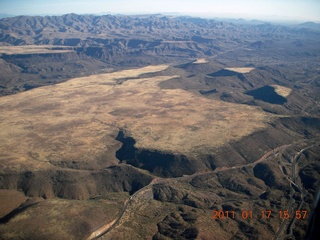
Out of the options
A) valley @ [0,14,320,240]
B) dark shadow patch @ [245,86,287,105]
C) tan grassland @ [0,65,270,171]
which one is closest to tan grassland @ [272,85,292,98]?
dark shadow patch @ [245,86,287,105]

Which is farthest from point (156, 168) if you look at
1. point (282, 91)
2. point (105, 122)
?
point (282, 91)

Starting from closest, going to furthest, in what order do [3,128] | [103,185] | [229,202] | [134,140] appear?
[229,202] → [103,185] → [134,140] → [3,128]

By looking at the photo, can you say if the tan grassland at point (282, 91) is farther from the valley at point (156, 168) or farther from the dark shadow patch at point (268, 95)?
the valley at point (156, 168)

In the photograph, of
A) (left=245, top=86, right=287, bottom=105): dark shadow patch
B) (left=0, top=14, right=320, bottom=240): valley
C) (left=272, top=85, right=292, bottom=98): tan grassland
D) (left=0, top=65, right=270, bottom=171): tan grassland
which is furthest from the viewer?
(left=272, top=85, right=292, bottom=98): tan grassland

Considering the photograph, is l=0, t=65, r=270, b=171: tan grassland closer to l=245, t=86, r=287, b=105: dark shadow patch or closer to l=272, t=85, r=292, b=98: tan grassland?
l=245, t=86, r=287, b=105: dark shadow patch

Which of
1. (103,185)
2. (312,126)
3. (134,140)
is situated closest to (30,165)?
(103,185)

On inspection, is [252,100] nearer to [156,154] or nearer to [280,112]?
[280,112]

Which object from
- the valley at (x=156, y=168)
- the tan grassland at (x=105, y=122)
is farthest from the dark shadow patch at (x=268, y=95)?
the tan grassland at (x=105, y=122)

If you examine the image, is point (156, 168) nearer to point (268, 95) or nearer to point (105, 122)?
point (105, 122)
